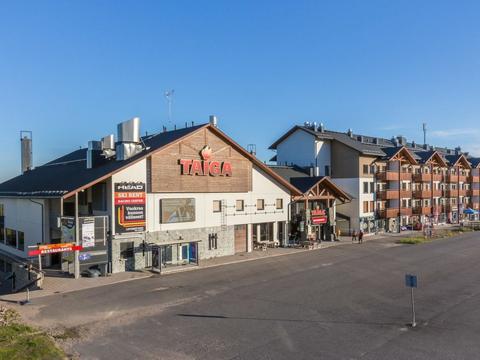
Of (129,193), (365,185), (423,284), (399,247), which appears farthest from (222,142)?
(365,185)

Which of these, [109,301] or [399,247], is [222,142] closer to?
[109,301]

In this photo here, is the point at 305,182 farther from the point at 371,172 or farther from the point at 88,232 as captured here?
the point at 88,232

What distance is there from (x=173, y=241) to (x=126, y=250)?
3490 mm

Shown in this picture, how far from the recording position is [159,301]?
72.8 feet

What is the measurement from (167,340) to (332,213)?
35.9 m

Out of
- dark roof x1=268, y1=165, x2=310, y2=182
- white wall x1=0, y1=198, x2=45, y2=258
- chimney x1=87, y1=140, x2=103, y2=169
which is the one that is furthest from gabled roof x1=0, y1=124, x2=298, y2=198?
dark roof x1=268, y1=165, x2=310, y2=182

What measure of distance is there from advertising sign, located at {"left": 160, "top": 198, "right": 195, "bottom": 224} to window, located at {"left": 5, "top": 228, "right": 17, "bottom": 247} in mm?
14468

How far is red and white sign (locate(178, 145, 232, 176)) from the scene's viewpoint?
1329 inches

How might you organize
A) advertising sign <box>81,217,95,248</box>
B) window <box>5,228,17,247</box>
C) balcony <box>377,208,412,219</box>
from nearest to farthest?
1. advertising sign <box>81,217,95,248</box>
2. window <box>5,228,17,247</box>
3. balcony <box>377,208,412,219</box>

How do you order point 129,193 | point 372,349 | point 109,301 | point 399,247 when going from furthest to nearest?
point 399,247, point 129,193, point 109,301, point 372,349

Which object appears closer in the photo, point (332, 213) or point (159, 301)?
point (159, 301)

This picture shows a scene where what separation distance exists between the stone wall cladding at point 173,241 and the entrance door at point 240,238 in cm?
76

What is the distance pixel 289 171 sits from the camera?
173ft

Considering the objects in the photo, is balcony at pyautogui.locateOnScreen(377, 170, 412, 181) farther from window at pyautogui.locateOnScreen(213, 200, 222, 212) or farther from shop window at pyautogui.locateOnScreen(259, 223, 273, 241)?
window at pyautogui.locateOnScreen(213, 200, 222, 212)
